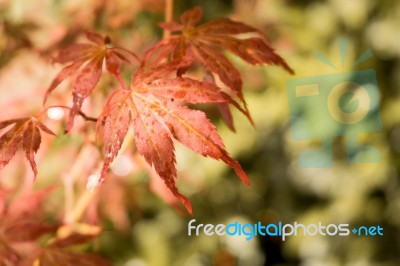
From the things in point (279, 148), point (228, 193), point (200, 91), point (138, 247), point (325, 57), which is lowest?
point (138, 247)

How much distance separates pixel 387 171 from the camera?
1466 millimetres

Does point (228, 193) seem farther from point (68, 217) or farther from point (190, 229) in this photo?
point (68, 217)

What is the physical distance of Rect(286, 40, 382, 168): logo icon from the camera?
1.44 meters

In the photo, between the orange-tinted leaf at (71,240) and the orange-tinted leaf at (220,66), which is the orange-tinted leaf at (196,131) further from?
the orange-tinted leaf at (71,240)

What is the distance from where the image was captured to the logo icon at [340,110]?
4.71ft

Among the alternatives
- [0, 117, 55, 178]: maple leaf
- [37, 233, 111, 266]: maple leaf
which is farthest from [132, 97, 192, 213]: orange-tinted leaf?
[37, 233, 111, 266]: maple leaf

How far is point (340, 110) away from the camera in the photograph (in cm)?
147

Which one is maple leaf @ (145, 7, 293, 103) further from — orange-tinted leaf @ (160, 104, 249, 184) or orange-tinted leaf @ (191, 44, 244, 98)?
orange-tinted leaf @ (160, 104, 249, 184)

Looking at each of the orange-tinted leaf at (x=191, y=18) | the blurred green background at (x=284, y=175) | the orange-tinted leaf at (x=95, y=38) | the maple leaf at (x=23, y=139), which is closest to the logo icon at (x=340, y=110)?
the blurred green background at (x=284, y=175)

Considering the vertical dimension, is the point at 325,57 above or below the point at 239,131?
above

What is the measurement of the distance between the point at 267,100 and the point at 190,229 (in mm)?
490

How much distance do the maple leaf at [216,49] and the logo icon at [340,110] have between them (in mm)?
793

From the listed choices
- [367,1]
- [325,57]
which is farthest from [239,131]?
[367,1]

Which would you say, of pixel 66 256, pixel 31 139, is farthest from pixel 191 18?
pixel 66 256
